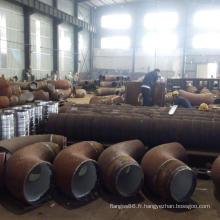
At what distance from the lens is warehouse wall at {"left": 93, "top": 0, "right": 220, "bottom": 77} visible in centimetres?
2030

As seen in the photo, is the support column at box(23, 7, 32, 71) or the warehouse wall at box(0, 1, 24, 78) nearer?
the warehouse wall at box(0, 1, 24, 78)

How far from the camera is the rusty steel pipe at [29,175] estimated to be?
2.27 m

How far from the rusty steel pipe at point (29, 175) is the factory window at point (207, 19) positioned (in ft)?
66.2

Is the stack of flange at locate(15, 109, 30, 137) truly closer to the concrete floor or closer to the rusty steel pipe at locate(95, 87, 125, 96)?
the concrete floor

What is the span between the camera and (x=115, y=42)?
22.9m

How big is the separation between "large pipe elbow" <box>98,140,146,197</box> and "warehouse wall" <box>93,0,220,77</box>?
60.8ft

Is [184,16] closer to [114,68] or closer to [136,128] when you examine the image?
[114,68]

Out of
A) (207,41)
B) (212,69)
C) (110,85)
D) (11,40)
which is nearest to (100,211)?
(110,85)

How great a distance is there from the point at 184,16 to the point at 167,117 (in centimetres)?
1936

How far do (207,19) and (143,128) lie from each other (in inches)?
775

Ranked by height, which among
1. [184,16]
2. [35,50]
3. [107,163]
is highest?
[184,16]

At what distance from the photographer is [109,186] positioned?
96.3 inches

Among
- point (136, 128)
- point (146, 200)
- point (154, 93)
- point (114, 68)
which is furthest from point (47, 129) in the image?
point (114, 68)

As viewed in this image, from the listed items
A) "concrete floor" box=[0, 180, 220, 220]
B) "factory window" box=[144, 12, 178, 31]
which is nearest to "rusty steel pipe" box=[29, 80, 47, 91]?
"concrete floor" box=[0, 180, 220, 220]
